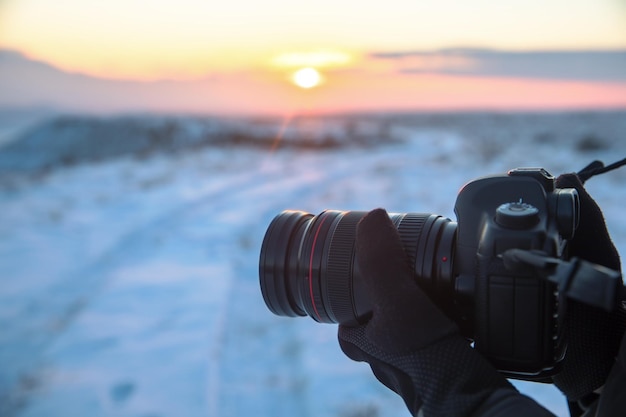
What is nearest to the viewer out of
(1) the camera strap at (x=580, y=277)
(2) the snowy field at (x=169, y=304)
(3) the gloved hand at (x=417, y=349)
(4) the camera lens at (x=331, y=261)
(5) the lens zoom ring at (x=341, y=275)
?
(1) the camera strap at (x=580, y=277)

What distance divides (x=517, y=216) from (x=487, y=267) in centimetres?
13

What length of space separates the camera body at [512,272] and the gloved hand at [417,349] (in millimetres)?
92

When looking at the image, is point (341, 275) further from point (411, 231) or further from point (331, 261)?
point (411, 231)

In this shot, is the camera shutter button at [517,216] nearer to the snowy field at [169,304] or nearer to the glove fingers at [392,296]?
the glove fingers at [392,296]

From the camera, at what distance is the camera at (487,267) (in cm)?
110

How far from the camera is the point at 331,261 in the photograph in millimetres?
1426

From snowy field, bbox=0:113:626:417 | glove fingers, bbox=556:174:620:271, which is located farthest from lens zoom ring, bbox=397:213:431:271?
snowy field, bbox=0:113:626:417

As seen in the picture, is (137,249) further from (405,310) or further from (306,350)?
(405,310)

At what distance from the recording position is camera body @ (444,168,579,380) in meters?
1.09

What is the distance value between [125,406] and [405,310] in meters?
1.76

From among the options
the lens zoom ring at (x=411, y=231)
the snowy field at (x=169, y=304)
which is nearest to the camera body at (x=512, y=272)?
the lens zoom ring at (x=411, y=231)

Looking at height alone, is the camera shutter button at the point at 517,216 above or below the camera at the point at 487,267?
above

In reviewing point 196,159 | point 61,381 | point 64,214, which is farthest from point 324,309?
point 196,159

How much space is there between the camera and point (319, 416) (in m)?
2.24
